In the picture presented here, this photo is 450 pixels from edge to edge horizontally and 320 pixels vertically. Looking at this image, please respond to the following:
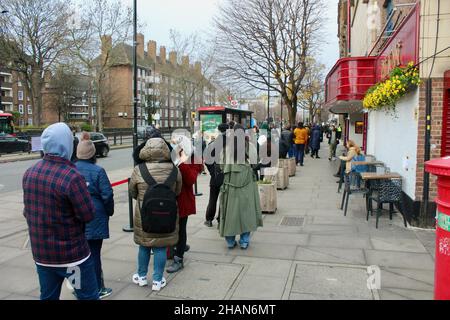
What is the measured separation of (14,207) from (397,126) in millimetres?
8653

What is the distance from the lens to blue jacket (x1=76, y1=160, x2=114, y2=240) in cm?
396

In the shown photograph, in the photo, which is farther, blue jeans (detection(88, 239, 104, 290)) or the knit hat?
blue jeans (detection(88, 239, 104, 290))

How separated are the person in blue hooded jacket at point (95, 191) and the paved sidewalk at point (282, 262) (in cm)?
71

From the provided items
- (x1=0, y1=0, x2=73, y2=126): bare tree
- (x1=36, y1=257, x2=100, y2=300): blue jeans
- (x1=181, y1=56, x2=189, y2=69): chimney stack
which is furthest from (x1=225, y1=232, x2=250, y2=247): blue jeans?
(x1=181, y1=56, x2=189, y2=69): chimney stack

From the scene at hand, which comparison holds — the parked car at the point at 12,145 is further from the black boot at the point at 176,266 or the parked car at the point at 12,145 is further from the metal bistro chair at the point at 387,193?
the metal bistro chair at the point at 387,193

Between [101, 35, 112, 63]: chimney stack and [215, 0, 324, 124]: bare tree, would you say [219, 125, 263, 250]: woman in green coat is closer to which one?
[215, 0, 324, 124]: bare tree

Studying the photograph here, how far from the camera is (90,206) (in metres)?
3.10

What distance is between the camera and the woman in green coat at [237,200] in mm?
5641

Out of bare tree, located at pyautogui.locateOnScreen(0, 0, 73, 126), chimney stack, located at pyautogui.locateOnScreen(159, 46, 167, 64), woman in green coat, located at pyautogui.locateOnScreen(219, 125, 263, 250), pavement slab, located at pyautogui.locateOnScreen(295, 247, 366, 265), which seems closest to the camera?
pavement slab, located at pyautogui.locateOnScreen(295, 247, 366, 265)

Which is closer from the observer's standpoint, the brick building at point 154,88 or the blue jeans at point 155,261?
the blue jeans at point 155,261

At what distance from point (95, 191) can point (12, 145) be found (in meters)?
24.1

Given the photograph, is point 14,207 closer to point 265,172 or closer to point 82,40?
point 265,172

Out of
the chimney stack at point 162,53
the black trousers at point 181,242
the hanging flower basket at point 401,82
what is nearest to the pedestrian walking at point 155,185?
the black trousers at point 181,242

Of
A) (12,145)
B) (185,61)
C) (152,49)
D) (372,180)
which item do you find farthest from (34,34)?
(152,49)
